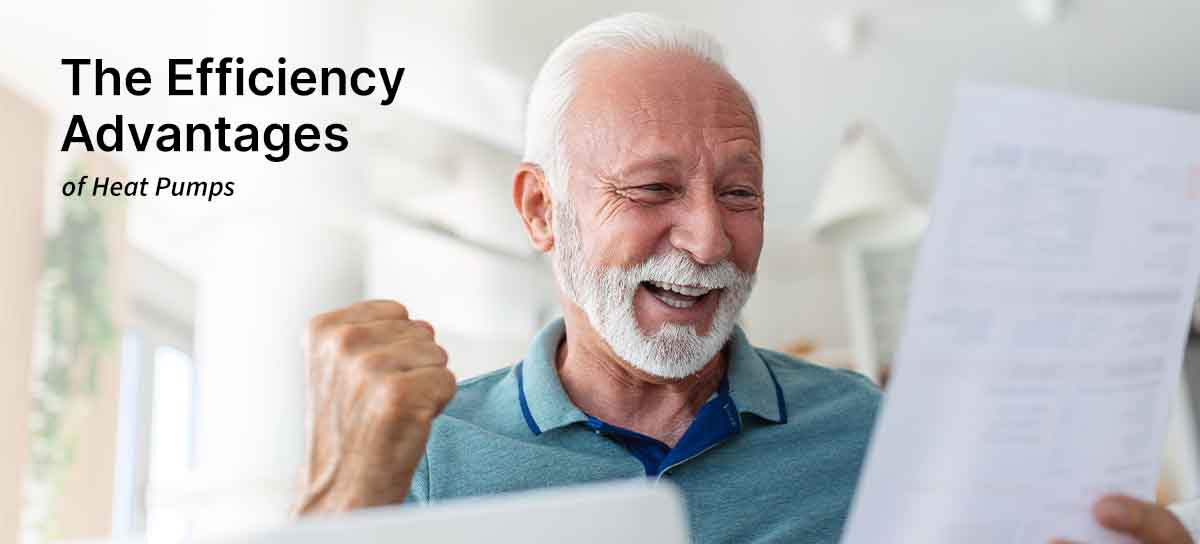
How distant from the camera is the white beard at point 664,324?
1259 mm

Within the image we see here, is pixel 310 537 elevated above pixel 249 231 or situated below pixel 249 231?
above

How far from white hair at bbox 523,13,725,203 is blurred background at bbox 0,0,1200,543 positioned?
120 centimetres

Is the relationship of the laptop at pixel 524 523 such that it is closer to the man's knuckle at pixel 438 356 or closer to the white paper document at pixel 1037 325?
the white paper document at pixel 1037 325

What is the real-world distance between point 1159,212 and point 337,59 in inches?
85.1

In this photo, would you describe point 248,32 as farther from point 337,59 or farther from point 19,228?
point 19,228

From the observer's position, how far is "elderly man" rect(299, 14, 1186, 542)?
1250 mm

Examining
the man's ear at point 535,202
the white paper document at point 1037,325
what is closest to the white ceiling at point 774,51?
the man's ear at point 535,202

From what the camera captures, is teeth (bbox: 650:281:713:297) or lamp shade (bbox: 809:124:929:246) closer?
teeth (bbox: 650:281:713:297)

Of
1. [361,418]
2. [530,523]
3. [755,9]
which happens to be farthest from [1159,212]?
[755,9]

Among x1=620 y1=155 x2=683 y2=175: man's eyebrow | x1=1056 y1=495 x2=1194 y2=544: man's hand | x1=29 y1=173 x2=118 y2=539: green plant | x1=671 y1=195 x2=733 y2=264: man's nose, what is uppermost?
x1=620 y1=155 x2=683 y2=175: man's eyebrow

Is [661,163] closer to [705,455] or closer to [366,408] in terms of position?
[705,455]

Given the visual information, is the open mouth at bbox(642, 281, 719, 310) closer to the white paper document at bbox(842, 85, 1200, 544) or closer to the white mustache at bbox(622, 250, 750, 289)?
the white mustache at bbox(622, 250, 750, 289)

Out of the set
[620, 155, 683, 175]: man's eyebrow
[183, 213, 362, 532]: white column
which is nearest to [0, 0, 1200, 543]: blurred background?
[183, 213, 362, 532]: white column

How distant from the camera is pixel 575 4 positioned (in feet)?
→ 11.0
